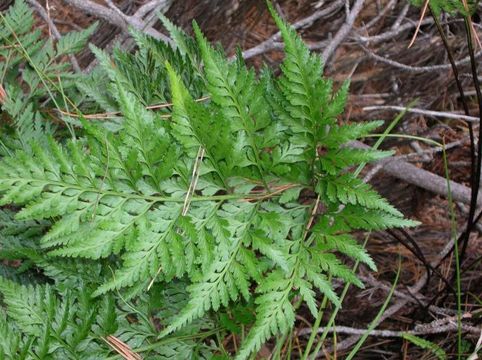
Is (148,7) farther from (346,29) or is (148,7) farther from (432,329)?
(432,329)

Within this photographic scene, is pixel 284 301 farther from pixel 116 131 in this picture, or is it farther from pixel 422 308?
pixel 422 308

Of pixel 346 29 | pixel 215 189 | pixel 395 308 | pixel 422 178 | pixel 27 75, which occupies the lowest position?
pixel 395 308

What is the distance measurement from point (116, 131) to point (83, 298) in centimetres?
48

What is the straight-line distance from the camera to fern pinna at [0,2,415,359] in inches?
53.3

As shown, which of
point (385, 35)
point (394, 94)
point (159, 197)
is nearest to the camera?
point (159, 197)

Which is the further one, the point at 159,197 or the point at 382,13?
the point at 382,13

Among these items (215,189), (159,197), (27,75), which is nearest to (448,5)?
(215,189)

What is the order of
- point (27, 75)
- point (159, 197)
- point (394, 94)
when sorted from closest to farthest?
1. point (159, 197)
2. point (27, 75)
3. point (394, 94)

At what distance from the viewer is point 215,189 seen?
147cm

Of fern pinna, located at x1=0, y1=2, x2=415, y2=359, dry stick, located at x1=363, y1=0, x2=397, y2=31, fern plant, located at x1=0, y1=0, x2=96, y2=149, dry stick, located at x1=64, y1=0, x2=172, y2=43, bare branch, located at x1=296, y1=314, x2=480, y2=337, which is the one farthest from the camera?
dry stick, located at x1=363, y1=0, x2=397, y2=31

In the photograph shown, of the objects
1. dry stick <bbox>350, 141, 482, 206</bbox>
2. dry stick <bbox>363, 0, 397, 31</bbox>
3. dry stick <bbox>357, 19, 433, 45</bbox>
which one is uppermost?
dry stick <bbox>363, 0, 397, 31</bbox>

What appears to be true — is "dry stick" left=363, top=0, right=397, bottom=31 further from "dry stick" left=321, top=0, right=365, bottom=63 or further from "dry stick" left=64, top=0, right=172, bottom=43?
"dry stick" left=64, top=0, right=172, bottom=43

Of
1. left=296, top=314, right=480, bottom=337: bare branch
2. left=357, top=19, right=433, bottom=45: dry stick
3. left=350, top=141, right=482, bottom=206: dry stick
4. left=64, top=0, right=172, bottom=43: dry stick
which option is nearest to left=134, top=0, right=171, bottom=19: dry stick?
left=64, top=0, right=172, bottom=43: dry stick

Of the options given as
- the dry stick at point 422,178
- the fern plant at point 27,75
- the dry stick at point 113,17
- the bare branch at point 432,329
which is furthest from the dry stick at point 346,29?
the bare branch at point 432,329
